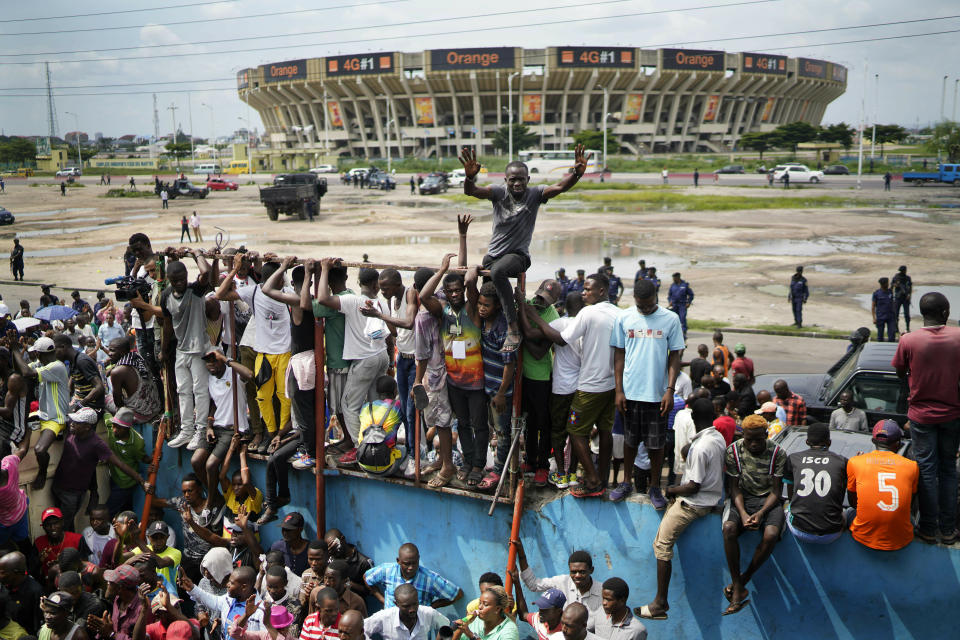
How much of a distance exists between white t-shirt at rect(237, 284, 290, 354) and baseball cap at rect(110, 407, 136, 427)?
1.57 meters

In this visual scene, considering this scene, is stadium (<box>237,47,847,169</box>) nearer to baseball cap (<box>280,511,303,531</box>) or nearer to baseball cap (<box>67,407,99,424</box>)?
baseball cap (<box>67,407,99,424</box>)

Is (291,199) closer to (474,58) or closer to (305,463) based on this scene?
(305,463)

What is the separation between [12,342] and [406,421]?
17.5 feet

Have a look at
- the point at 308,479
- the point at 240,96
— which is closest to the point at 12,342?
the point at 308,479

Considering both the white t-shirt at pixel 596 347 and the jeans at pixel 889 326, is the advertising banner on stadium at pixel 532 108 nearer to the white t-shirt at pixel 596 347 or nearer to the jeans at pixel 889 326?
the jeans at pixel 889 326

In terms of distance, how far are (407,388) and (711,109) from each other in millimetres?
104248

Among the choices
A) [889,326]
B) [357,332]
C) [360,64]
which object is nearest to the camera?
[357,332]

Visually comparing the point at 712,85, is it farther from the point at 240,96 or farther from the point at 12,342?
the point at 12,342

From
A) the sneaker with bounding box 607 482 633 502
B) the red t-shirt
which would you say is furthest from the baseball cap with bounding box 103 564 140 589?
the red t-shirt

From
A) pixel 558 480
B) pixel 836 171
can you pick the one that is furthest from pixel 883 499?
pixel 836 171

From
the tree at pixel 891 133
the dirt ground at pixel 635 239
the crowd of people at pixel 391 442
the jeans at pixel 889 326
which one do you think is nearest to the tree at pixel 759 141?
the tree at pixel 891 133

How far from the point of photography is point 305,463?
609 cm

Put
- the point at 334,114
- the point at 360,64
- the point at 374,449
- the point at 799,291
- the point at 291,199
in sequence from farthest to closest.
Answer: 1. the point at 334,114
2. the point at 360,64
3. the point at 291,199
4. the point at 799,291
5. the point at 374,449

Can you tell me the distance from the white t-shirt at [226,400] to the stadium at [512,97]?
80059 mm
